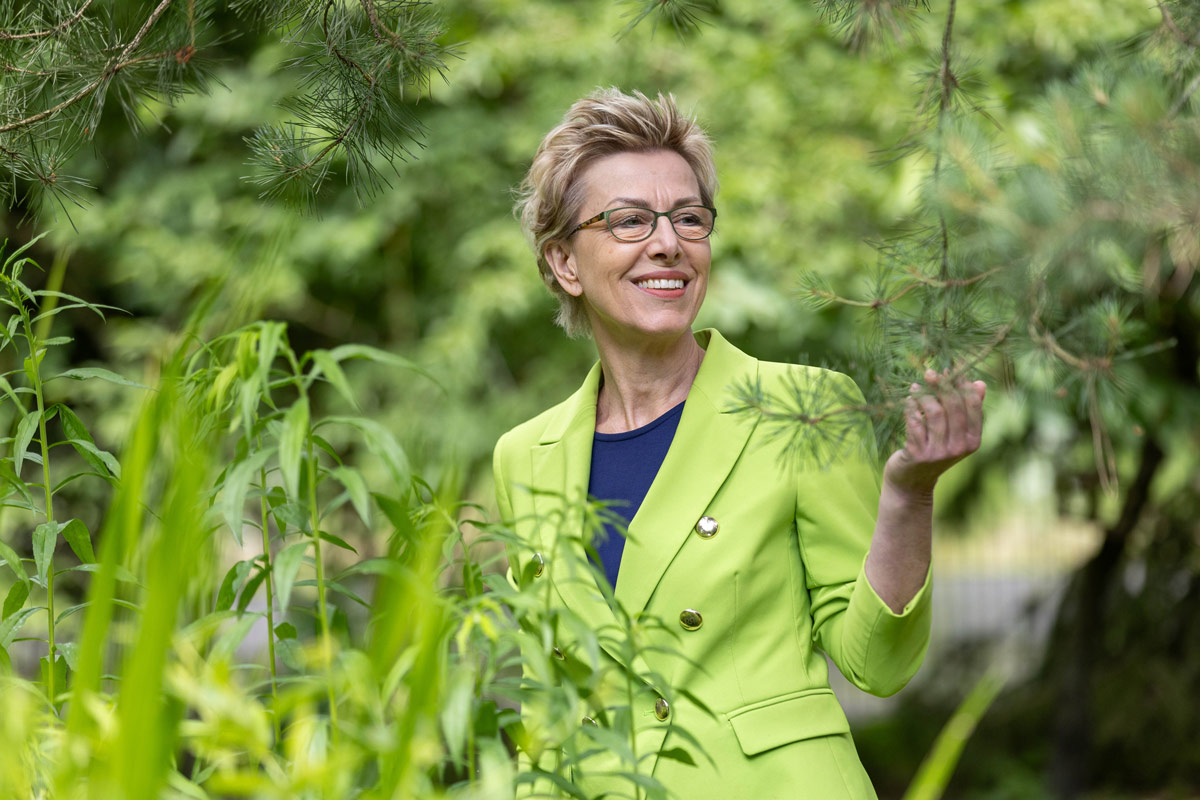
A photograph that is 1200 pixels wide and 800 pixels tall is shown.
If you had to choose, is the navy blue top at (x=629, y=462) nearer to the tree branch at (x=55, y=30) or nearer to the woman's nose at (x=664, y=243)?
the woman's nose at (x=664, y=243)

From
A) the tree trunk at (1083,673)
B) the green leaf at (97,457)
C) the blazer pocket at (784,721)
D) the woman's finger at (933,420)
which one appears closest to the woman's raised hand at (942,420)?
the woman's finger at (933,420)

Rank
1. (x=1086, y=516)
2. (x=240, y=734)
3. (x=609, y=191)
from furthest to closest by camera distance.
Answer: (x=1086, y=516) < (x=609, y=191) < (x=240, y=734)

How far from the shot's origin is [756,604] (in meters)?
1.61

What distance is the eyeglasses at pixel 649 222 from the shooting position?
179 cm

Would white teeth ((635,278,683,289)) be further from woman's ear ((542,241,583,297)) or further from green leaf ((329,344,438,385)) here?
green leaf ((329,344,438,385))

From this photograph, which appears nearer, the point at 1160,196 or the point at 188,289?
the point at 1160,196

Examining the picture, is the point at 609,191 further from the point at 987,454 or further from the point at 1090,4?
the point at 987,454

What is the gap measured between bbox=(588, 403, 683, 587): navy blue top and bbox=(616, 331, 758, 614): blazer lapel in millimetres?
54

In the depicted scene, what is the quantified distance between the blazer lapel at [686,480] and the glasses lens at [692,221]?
0.72 feet

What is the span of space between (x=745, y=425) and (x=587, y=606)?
0.35m

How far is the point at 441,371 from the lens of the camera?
4117 mm

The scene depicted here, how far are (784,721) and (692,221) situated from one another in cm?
77

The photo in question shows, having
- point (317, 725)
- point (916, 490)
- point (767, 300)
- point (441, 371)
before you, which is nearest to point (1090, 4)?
point (767, 300)

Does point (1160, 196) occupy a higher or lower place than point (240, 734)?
higher
